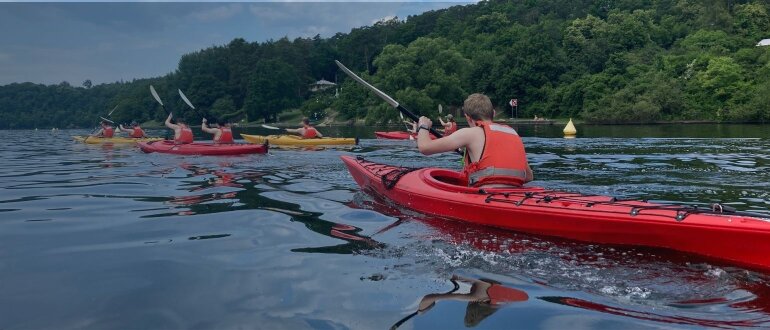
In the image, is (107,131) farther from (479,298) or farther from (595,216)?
(479,298)

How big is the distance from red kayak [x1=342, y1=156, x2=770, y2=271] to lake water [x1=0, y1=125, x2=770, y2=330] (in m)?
0.13

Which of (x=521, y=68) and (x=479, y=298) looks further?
(x=521, y=68)

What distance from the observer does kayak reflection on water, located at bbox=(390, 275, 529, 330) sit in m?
3.59

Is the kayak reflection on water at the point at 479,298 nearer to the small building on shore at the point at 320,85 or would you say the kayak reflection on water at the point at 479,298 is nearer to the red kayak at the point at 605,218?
the red kayak at the point at 605,218

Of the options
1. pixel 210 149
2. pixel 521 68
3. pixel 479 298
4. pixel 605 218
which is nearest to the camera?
pixel 479 298

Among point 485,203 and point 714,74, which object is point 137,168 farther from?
point 714,74

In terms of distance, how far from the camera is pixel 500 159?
641cm

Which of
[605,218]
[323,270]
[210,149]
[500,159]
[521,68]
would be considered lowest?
[323,270]

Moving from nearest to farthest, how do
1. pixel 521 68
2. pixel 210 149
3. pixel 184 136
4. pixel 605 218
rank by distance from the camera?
pixel 605 218
pixel 210 149
pixel 184 136
pixel 521 68

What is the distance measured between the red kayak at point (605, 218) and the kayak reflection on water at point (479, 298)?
1.55 meters

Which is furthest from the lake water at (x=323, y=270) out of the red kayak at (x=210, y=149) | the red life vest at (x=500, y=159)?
the red kayak at (x=210, y=149)

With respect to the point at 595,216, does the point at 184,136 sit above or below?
above

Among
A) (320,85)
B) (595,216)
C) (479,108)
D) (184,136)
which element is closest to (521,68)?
(320,85)

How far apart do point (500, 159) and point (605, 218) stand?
1.60 m
